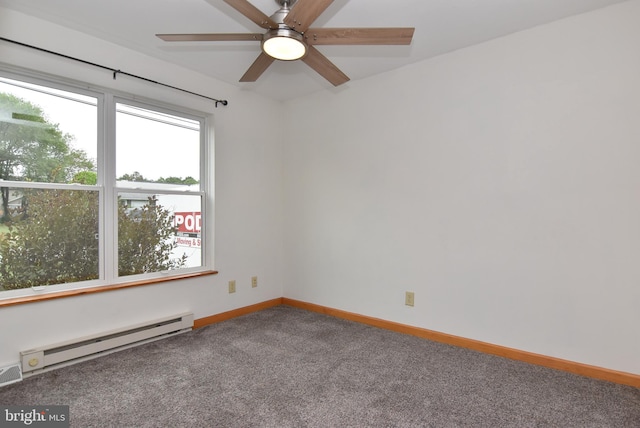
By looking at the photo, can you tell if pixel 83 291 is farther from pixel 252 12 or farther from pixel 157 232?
pixel 252 12

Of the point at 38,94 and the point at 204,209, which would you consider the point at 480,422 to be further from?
the point at 38,94

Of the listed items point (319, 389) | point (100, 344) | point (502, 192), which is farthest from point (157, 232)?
point (502, 192)

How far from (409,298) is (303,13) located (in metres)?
2.44

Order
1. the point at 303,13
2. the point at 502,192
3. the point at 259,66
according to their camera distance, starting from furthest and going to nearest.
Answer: the point at 502,192
the point at 259,66
the point at 303,13

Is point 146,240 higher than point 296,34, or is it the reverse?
point 296,34

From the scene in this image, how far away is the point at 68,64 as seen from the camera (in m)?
2.40

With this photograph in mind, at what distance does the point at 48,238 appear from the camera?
2.36 m

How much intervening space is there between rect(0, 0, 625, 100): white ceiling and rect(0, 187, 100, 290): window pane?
3.79 ft

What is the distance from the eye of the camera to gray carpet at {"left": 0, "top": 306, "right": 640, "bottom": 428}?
69.3 inches

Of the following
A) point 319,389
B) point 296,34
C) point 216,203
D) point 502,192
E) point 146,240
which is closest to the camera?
point 296,34

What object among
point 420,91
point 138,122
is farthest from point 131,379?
point 420,91

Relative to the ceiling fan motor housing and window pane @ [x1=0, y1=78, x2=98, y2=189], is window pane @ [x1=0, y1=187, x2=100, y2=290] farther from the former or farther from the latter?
the ceiling fan motor housing

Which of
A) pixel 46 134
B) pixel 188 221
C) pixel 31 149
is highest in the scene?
pixel 46 134

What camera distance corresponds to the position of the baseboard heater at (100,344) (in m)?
2.18
